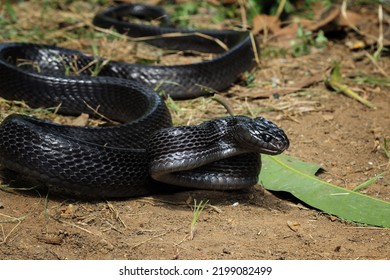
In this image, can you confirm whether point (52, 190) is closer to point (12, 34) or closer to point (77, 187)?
point (77, 187)

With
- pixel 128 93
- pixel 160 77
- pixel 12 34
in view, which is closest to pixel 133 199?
pixel 128 93

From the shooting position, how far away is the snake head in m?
4.88

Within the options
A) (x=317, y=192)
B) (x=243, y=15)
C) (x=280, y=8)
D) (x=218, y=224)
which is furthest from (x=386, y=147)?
(x=243, y=15)

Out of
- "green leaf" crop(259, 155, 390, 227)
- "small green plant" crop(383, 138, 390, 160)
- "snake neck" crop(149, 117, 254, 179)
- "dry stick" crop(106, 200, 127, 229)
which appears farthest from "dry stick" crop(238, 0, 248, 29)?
"dry stick" crop(106, 200, 127, 229)

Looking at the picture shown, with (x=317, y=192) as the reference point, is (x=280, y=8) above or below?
above

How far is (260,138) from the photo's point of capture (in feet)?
16.0

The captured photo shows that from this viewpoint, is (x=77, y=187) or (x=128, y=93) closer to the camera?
(x=77, y=187)

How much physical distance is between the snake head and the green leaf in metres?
0.55

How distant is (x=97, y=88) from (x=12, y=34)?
216 centimetres

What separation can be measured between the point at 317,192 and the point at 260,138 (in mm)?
765

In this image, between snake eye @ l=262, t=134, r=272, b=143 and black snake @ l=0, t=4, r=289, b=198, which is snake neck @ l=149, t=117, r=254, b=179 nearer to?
black snake @ l=0, t=4, r=289, b=198

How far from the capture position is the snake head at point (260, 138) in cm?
488

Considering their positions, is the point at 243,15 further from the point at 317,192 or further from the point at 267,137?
the point at 267,137

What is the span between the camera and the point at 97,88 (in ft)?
22.5
